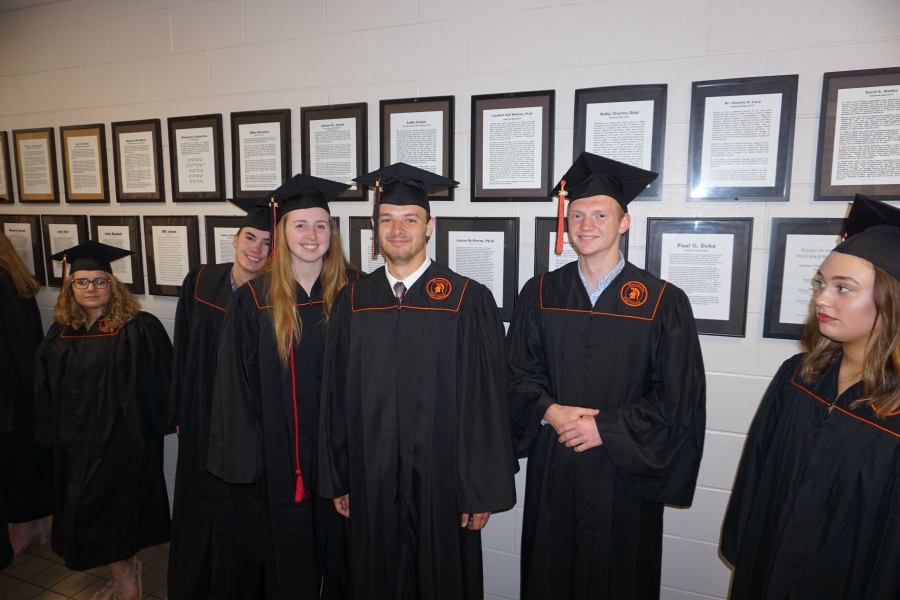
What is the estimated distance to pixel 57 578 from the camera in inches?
117

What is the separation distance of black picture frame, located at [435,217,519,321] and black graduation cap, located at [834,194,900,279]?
131cm

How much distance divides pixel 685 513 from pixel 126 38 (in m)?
4.07

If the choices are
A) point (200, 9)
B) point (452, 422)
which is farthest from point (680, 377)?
point (200, 9)

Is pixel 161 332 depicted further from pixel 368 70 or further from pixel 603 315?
pixel 603 315

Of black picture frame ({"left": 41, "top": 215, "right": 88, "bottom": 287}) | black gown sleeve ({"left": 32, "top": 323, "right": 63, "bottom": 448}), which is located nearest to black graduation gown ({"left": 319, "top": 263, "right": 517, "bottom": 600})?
black gown sleeve ({"left": 32, "top": 323, "right": 63, "bottom": 448})

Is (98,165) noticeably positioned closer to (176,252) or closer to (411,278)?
(176,252)

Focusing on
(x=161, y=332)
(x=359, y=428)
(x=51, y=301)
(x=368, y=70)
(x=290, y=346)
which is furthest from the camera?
(x=51, y=301)

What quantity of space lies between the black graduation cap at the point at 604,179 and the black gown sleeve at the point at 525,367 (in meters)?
0.29

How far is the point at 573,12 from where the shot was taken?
2305 mm

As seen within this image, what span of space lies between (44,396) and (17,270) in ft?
3.24

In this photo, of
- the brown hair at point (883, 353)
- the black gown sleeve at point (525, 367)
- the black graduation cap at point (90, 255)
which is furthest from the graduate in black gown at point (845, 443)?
the black graduation cap at point (90, 255)

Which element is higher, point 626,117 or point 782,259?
point 626,117

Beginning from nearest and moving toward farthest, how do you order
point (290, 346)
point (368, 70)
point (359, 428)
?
point (359, 428) → point (290, 346) → point (368, 70)

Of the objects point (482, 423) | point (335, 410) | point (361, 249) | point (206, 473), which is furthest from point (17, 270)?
point (482, 423)
